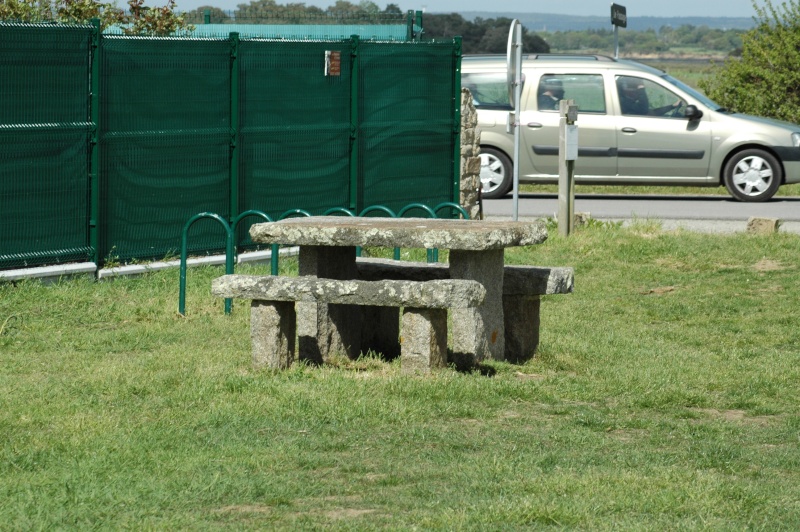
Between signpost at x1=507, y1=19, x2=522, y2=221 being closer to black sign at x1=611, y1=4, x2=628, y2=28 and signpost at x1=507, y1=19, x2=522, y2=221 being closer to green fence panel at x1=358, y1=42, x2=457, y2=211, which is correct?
green fence panel at x1=358, y1=42, x2=457, y2=211

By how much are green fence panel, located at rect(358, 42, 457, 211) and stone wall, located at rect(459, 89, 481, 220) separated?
0.32 m

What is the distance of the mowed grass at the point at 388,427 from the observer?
5031mm

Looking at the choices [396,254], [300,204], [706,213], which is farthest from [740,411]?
[706,213]

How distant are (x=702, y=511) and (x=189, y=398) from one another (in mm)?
2854

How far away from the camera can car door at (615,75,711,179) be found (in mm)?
18266

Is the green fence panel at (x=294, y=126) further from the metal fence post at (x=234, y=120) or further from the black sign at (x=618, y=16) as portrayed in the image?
the black sign at (x=618, y=16)

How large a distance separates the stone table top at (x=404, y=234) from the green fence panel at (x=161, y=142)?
3.39 meters

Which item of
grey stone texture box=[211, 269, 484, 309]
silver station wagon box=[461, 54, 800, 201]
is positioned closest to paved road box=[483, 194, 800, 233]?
silver station wagon box=[461, 54, 800, 201]

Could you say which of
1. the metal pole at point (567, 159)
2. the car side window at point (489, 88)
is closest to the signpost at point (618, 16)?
the car side window at point (489, 88)

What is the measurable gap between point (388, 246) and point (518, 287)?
3.31ft

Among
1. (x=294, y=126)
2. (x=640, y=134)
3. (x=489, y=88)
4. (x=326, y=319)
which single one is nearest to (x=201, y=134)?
(x=294, y=126)

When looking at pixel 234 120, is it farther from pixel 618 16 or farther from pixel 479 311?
pixel 618 16

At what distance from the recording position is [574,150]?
44.9 feet

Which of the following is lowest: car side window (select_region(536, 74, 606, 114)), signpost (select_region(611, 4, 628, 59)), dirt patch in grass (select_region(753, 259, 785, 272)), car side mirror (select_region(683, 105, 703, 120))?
dirt patch in grass (select_region(753, 259, 785, 272))
